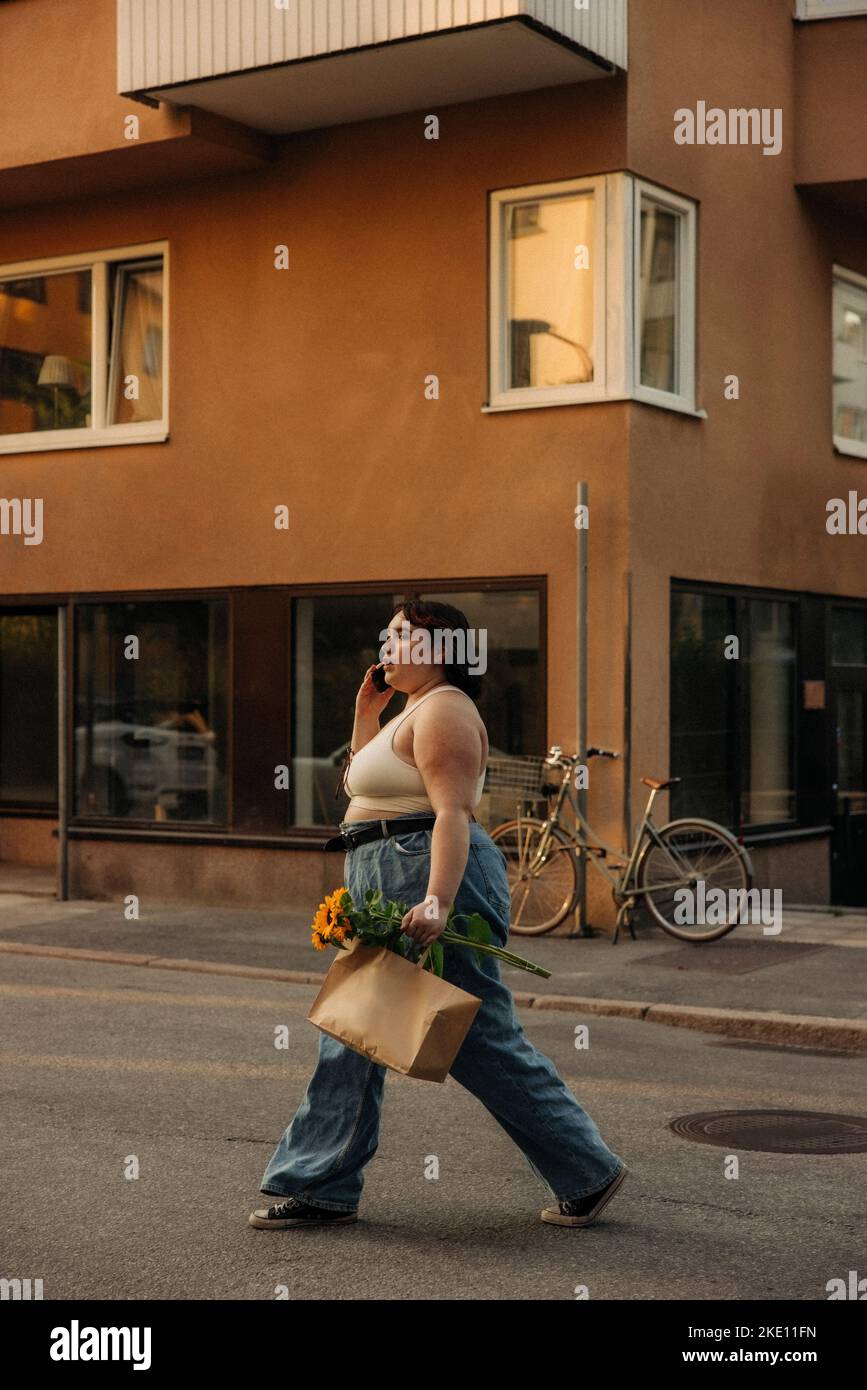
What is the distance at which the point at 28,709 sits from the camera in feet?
57.6

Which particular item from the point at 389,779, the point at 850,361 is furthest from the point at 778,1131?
the point at 850,361

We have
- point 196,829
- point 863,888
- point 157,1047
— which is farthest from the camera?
point 863,888

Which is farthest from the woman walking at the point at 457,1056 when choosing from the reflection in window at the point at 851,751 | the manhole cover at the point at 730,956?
the reflection in window at the point at 851,751

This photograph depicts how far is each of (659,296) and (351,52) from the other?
2.87m

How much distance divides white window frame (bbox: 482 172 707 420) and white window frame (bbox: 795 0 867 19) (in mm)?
2639

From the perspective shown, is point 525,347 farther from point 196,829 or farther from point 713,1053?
point 713,1053

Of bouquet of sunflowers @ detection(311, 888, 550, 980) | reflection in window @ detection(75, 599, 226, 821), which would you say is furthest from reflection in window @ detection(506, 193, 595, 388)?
bouquet of sunflowers @ detection(311, 888, 550, 980)

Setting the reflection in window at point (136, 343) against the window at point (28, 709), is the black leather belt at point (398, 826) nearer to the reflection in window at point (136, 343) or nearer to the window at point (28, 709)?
the reflection in window at point (136, 343)

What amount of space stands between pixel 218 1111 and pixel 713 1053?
2837 mm

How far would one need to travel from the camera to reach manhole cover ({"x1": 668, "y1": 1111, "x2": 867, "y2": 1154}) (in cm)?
684

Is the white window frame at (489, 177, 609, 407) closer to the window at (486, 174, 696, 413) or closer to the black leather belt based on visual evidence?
the window at (486, 174, 696, 413)

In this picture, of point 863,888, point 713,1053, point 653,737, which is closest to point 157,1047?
point 713,1053

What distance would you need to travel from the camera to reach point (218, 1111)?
7.29 m

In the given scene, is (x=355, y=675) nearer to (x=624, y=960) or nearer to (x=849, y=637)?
(x=624, y=960)
